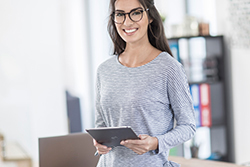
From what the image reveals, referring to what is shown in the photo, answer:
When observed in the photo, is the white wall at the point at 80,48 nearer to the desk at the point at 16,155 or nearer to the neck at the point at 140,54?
the desk at the point at 16,155

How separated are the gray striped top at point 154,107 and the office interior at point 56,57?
1966mm

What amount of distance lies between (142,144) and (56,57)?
128 inches

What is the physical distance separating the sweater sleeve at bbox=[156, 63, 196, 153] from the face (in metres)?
0.21

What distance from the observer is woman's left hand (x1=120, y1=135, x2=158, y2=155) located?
1322mm

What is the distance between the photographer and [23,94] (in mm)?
4148

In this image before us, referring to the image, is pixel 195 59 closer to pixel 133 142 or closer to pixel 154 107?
pixel 154 107

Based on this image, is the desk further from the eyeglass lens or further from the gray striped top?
the eyeglass lens

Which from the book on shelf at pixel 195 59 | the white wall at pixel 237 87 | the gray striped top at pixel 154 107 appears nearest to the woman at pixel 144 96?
the gray striped top at pixel 154 107

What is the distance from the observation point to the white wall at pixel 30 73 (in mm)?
4008

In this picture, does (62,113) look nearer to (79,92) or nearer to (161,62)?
(79,92)

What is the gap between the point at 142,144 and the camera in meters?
1.32

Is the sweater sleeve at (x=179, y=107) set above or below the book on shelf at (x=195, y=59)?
below

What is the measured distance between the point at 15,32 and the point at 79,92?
1620 mm

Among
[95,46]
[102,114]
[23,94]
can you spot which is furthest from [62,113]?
[102,114]
